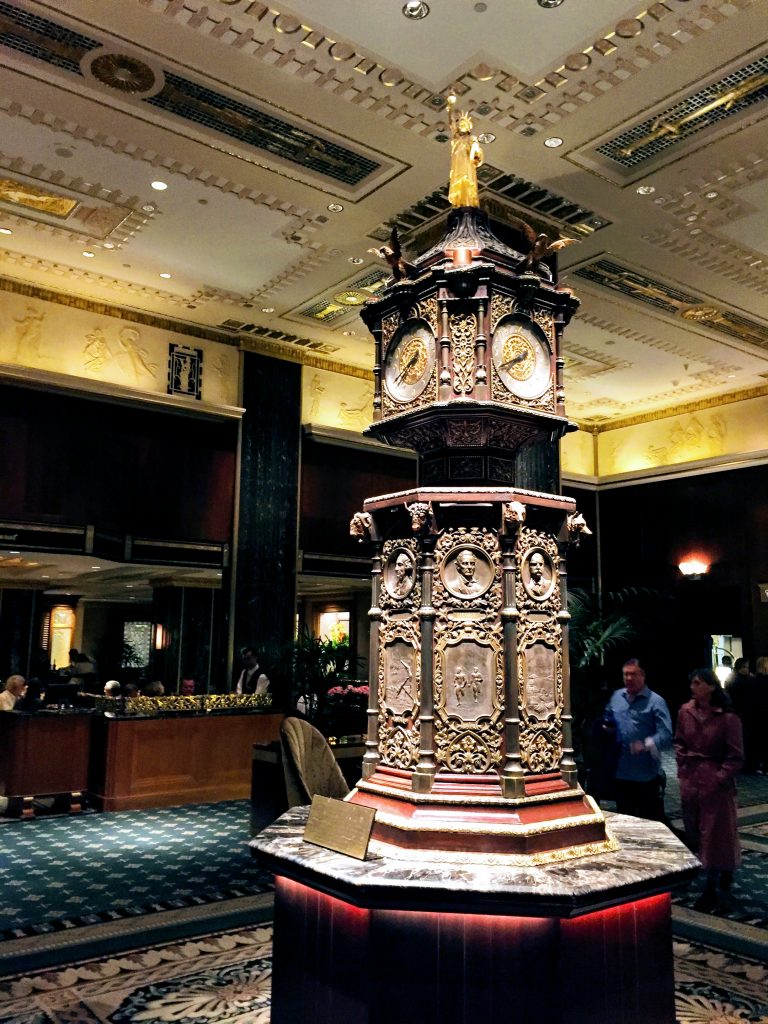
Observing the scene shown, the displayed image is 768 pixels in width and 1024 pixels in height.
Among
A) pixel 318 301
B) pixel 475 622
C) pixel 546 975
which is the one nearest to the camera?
pixel 546 975

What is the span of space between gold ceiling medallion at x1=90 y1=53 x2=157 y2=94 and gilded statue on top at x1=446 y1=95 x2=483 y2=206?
3330 mm

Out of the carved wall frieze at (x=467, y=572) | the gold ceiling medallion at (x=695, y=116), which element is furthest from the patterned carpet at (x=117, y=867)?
the gold ceiling medallion at (x=695, y=116)

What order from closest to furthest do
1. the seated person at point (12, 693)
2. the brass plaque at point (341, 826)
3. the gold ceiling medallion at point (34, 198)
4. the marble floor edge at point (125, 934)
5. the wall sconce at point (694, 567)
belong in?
the brass plaque at point (341, 826) < the marble floor edge at point (125, 934) < the gold ceiling medallion at point (34, 198) < the seated person at point (12, 693) < the wall sconce at point (694, 567)

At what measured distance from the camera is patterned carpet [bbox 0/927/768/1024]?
3396 mm

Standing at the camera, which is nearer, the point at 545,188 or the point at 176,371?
the point at 545,188

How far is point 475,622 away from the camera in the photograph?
3115 millimetres

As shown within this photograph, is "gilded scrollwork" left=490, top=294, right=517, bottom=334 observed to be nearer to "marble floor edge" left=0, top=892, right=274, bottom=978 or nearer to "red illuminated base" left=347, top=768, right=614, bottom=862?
"red illuminated base" left=347, top=768, right=614, bottom=862

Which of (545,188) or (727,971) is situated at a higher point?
(545,188)

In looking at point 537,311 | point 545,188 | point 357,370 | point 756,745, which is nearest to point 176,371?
point 357,370

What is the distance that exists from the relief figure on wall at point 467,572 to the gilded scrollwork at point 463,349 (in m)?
0.64

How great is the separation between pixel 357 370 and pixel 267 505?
254cm

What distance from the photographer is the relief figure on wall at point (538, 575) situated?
3.21 m

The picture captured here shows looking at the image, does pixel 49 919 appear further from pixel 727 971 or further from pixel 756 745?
pixel 756 745

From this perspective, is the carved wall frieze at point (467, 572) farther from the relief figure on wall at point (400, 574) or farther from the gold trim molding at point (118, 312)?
the gold trim molding at point (118, 312)
